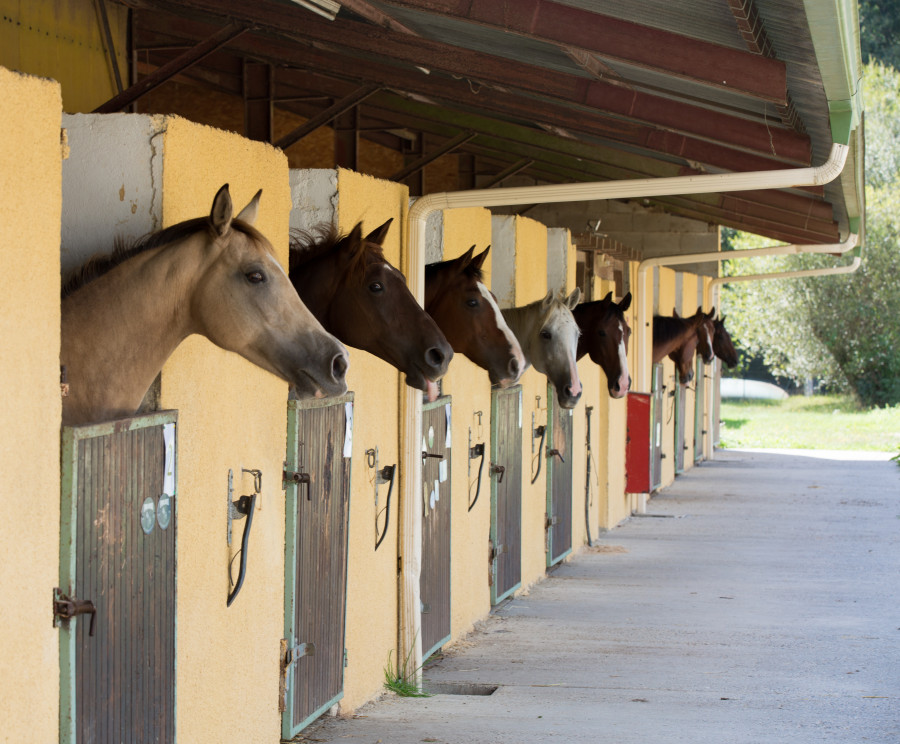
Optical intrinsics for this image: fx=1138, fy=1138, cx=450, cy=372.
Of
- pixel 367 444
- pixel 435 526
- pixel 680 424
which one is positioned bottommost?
pixel 435 526

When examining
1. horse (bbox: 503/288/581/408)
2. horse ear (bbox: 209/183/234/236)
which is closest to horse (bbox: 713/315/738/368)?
horse (bbox: 503/288/581/408)

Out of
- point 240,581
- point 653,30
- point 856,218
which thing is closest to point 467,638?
point 240,581

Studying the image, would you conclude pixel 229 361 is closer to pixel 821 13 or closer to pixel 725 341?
pixel 821 13

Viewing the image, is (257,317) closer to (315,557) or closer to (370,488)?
(315,557)

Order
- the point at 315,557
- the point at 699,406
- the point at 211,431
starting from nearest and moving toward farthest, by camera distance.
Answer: the point at 211,431, the point at 315,557, the point at 699,406

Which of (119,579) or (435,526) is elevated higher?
(119,579)

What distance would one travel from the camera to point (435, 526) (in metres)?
5.44

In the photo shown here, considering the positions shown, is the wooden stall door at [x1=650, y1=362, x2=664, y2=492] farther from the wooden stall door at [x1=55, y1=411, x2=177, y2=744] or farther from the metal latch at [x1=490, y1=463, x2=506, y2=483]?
the wooden stall door at [x1=55, y1=411, x2=177, y2=744]

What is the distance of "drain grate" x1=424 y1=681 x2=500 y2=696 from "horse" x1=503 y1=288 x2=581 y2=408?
185 centimetres

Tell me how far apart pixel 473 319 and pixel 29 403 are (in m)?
3.10

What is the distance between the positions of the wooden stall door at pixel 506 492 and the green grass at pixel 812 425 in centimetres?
1101

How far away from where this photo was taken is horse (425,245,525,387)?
5.23 metres

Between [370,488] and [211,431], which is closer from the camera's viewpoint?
[211,431]

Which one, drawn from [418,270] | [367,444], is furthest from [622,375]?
[367,444]
